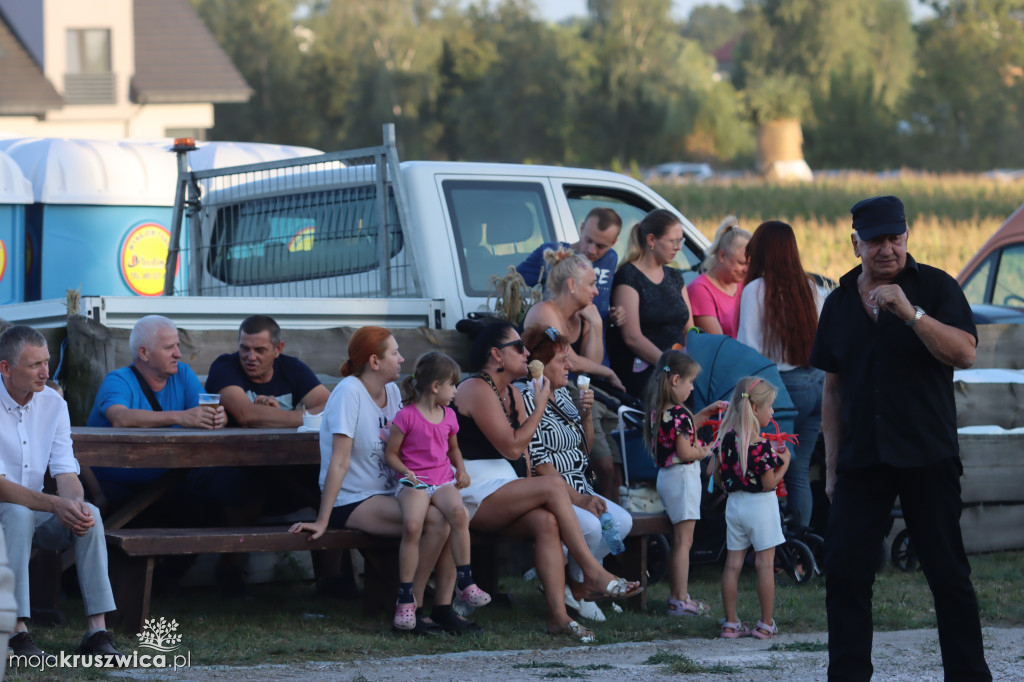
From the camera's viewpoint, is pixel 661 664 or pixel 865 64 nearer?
pixel 661 664

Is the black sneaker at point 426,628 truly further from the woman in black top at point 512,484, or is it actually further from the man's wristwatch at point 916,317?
the man's wristwatch at point 916,317

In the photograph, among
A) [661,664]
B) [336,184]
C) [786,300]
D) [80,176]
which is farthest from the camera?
[80,176]

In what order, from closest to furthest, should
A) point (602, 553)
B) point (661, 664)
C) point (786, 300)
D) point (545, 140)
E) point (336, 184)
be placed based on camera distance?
point (661, 664)
point (602, 553)
point (786, 300)
point (336, 184)
point (545, 140)

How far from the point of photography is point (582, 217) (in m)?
8.89

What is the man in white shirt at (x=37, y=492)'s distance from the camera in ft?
18.4

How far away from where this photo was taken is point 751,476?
22.3 ft

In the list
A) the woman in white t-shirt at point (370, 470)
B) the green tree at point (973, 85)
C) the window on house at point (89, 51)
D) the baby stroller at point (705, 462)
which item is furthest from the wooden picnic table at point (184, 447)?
the green tree at point (973, 85)

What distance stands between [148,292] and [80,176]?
3.55ft

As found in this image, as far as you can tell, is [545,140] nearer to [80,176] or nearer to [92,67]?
[92,67]

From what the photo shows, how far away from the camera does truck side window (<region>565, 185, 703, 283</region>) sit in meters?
8.88

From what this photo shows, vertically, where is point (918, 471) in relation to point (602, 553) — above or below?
above

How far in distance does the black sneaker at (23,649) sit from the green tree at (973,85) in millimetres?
55874

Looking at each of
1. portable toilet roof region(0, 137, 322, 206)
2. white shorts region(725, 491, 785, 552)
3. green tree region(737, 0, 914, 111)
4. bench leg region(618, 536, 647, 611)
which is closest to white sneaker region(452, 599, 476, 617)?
bench leg region(618, 536, 647, 611)

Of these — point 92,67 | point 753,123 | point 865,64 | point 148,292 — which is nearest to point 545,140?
point 753,123
